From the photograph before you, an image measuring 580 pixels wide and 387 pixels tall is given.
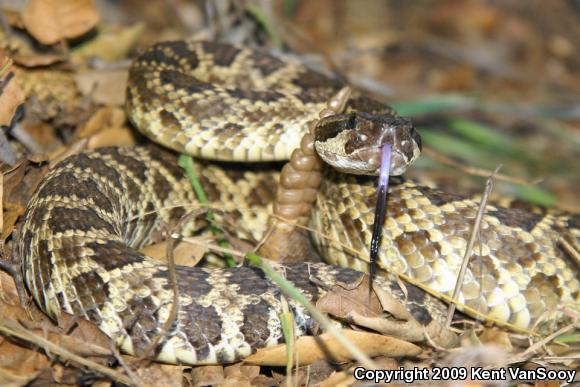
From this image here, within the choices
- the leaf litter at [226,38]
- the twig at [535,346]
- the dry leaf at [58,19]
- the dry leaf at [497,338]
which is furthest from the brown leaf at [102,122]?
the twig at [535,346]

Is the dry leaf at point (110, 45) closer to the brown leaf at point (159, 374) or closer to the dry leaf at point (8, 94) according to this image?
the dry leaf at point (8, 94)

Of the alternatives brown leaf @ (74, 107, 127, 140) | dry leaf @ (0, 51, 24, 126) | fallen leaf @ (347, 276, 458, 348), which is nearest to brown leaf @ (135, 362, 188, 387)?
fallen leaf @ (347, 276, 458, 348)

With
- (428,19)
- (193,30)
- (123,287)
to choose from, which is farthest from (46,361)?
(428,19)

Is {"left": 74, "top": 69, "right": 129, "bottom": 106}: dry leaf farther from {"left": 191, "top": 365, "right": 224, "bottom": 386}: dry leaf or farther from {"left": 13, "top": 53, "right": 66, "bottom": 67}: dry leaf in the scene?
{"left": 191, "top": 365, "right": 224, "bottom": 386}: dry leaf

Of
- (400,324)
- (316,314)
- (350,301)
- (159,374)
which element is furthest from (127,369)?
(400,324)

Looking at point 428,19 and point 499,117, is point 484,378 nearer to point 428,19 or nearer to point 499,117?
point 499,117

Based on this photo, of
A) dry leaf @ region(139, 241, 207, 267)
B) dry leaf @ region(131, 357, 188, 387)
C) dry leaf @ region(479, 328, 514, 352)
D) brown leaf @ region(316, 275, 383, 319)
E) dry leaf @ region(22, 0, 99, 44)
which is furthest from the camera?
dry leaf @ region(22, 0, 99, 44)

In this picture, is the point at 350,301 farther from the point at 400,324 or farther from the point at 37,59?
the point at 37,59
